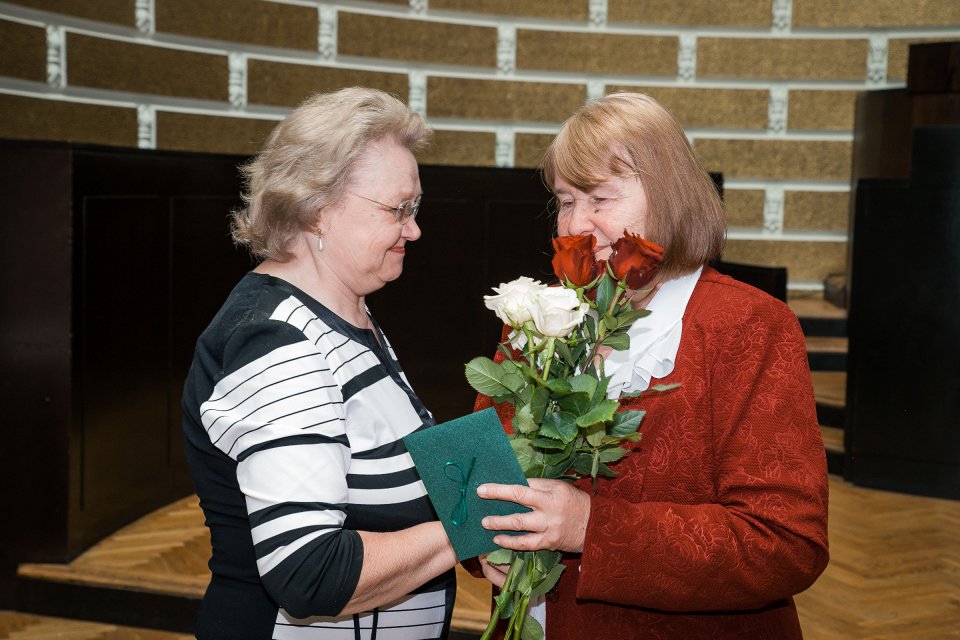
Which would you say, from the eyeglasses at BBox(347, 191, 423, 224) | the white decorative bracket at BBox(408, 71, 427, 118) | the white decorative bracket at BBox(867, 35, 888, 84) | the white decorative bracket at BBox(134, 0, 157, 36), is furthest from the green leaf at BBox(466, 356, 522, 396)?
the white decorative bracket at BBox(867, 35, 888, 84)

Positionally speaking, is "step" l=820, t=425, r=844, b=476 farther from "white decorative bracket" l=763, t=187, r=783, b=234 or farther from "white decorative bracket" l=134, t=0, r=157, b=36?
"white decorative bracket" l=134, t=0, r=157, b=36

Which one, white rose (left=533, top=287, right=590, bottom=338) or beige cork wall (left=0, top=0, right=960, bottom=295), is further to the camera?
beige cork wall (left=0, top=0, right=960, bottom=295)

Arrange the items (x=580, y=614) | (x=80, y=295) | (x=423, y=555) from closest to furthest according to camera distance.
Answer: (x=423, y=555), (x=580, y=614), (x=80, y=295)

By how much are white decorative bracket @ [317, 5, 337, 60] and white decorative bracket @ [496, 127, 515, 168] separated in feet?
4.55

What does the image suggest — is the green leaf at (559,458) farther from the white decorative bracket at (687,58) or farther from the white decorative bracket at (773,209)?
the white decorative bracket at (773,209)

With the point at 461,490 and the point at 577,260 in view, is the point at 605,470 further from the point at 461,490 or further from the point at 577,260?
the point at 577,260

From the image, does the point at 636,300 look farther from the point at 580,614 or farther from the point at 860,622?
the point at 860,622

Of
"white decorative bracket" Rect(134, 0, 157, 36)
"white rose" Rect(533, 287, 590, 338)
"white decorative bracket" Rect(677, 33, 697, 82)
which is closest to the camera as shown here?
"white rose" Rect(533, 287, 590, 338)

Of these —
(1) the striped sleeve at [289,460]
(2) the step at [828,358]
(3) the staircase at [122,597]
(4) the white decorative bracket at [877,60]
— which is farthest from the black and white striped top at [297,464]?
(4) the white decorative bracket at [877,60]

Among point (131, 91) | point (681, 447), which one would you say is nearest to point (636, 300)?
point (681, 447)

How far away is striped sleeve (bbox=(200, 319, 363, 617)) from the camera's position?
4.14ft

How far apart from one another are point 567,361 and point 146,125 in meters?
4.74

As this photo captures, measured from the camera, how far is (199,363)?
1408mm

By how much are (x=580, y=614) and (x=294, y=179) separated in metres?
0.81
